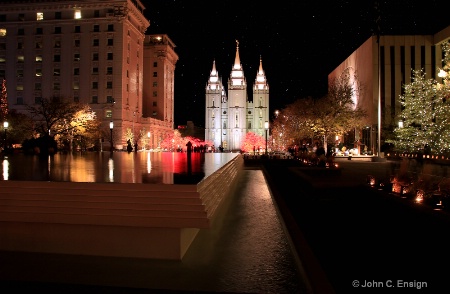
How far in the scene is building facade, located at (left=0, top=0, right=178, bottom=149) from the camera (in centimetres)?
7306

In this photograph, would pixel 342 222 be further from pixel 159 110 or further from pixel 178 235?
pixel 159 110

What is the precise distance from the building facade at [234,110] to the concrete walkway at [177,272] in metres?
139

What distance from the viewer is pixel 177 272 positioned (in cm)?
760

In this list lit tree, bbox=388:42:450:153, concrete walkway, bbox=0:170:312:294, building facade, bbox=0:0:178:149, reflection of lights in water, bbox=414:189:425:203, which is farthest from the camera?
building facade, bbox=0:0:178:149

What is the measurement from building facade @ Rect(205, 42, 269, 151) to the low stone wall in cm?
14031

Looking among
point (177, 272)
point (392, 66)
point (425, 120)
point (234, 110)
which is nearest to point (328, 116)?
point (425, 120)

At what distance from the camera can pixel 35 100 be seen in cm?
7388

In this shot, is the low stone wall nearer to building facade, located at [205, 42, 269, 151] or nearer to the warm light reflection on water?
the warm light reflection on water

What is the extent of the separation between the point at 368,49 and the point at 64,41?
5238cm

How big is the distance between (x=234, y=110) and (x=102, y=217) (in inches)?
5674

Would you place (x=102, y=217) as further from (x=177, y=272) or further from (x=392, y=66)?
(x=392, y=66)

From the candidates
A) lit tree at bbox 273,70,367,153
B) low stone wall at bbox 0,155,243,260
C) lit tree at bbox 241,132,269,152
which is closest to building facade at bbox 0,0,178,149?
lit tree at bbox 273,70,367,153

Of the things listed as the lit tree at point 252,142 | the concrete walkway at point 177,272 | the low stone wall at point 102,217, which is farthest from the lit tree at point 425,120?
the lit tree at point 252,142

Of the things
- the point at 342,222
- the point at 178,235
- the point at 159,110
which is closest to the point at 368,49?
the point at 159,110
